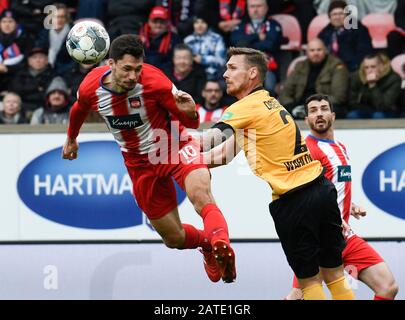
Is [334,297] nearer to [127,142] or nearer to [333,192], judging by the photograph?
[333,192]

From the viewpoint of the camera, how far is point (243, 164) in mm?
11094

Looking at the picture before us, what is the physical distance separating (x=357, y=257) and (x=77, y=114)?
271 centimetres

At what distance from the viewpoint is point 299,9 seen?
43.8ft

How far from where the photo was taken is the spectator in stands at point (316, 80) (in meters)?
12.2

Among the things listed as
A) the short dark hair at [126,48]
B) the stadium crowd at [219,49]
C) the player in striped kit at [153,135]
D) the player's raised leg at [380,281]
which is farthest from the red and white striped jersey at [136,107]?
the stadium crowd at [219,49]

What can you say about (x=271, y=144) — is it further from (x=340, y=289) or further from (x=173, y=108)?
(x=340, y=289)

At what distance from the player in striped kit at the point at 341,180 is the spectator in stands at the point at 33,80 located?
15.7 ft

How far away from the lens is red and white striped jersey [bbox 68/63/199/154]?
340 inches

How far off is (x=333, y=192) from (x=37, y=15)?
280 inches

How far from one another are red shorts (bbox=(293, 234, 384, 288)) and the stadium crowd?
333 cm

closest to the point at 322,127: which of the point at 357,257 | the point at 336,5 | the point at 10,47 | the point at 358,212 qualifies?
the point at 358,212

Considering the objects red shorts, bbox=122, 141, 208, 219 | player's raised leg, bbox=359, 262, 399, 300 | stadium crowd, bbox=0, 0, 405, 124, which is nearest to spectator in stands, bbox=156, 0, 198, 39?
stadium crowd, bbox=0, 0, 405, 124

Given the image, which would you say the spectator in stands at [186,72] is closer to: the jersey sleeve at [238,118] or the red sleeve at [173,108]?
the red sleeve at [173,108]

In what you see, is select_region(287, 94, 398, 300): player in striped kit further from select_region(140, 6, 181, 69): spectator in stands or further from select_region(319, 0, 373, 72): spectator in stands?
select_region(140, 6, 181, 69): spectator in stands
